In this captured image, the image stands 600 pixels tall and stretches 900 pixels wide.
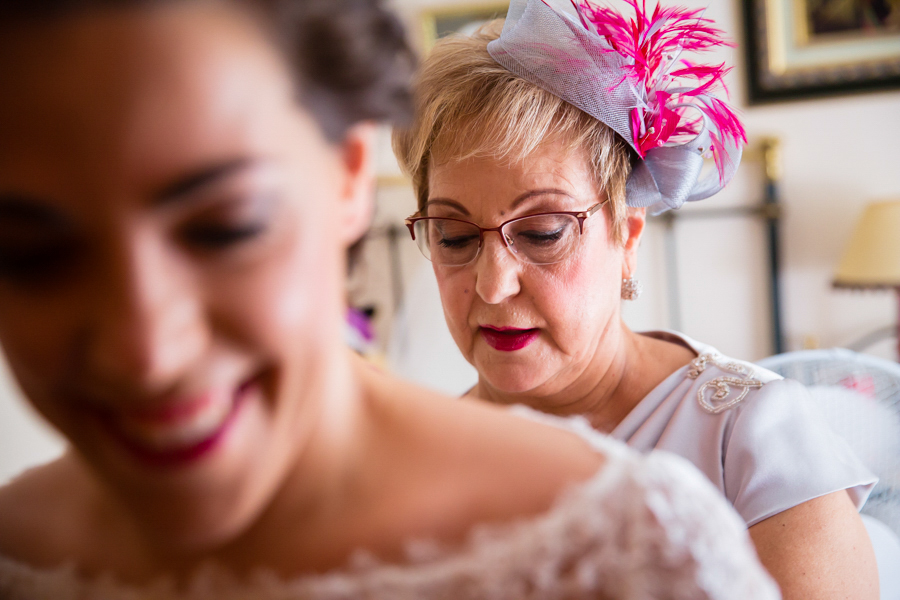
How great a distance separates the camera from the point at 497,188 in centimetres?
99

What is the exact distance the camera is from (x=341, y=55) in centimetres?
42

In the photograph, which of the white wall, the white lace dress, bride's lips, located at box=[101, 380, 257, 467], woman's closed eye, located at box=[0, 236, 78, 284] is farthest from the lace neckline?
the white wall

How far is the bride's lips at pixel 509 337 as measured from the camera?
40.5 inches

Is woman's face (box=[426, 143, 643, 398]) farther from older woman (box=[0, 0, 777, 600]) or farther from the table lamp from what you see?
the table lamp

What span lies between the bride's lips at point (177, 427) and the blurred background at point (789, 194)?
6.70ft

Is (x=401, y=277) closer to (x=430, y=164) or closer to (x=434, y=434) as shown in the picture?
(x=430, y=164)

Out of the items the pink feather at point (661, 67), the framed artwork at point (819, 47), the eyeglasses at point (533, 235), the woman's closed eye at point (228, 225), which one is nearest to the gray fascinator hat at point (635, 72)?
the pink feather at point (661, 67)

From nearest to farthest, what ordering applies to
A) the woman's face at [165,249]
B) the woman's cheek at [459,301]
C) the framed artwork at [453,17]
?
1. the woman's face at [165,249]
2. the woman's cheek at [459,301]
3. the framed artwork at [453,17]

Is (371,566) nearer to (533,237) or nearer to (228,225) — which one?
(228,225)

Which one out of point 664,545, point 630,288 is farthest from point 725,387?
point 664,545

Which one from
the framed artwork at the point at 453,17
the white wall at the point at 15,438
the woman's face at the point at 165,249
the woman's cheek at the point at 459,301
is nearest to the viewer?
the woman's face at the point at 165,249

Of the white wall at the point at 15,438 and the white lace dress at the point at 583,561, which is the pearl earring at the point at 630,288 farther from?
the white wall at the point at 15,438

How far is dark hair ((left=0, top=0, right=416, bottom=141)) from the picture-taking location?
0.40m

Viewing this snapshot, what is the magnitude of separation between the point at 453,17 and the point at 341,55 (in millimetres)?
2584
